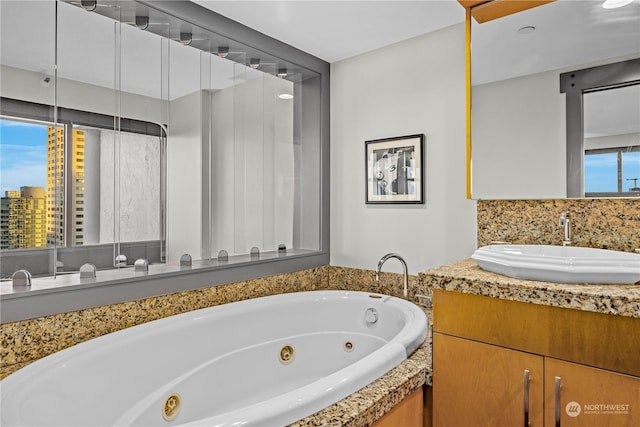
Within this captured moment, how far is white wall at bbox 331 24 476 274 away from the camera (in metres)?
2.19

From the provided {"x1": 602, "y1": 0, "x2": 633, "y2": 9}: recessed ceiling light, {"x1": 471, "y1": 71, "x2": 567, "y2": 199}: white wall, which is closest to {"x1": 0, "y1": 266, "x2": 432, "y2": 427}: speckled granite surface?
{"x1": 471, "y1": 71, "x2": 567, "y2": 199}: white wall

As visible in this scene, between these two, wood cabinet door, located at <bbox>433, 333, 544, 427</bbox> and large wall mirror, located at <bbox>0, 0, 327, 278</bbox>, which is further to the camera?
large wall mirror, located at <bbox>0, 0, 327, 278</bbox>

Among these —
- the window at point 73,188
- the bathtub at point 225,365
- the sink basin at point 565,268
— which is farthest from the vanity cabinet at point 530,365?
the window at point 73,188

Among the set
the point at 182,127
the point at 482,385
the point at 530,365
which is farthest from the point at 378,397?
the point at 182,127

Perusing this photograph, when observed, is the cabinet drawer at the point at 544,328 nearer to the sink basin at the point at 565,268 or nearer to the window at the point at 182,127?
the sink basin at the point at 565,268

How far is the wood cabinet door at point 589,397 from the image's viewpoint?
3.56 feet

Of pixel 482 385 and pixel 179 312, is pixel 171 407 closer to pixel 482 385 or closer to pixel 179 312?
pixel 179 312

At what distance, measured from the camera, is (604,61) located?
161cm

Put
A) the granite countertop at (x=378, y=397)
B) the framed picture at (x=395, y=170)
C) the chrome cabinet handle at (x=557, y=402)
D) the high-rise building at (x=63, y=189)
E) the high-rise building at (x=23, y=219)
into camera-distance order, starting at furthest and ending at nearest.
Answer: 1. the framed picture at (x=395, y=170)
2. the high-rise building at (x=63, y=189)
3. the high-rise building at (x=23, y=219)
4. the chrome cabinet handle at (x=557, y=402)
5. the granite countertop at (x=378, y=397)

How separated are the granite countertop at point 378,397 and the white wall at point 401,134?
901mm

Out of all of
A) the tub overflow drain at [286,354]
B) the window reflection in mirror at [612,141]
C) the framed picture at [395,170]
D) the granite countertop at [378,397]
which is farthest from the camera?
the framed picture at [395,170]

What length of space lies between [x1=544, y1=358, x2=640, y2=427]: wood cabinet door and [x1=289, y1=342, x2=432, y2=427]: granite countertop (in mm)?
412

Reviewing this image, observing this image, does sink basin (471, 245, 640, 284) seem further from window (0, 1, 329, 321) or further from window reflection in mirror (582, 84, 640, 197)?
window (0, 1, 329, 321)

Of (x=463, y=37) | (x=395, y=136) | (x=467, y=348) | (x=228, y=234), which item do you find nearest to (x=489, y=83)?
(x=463, y=37)
